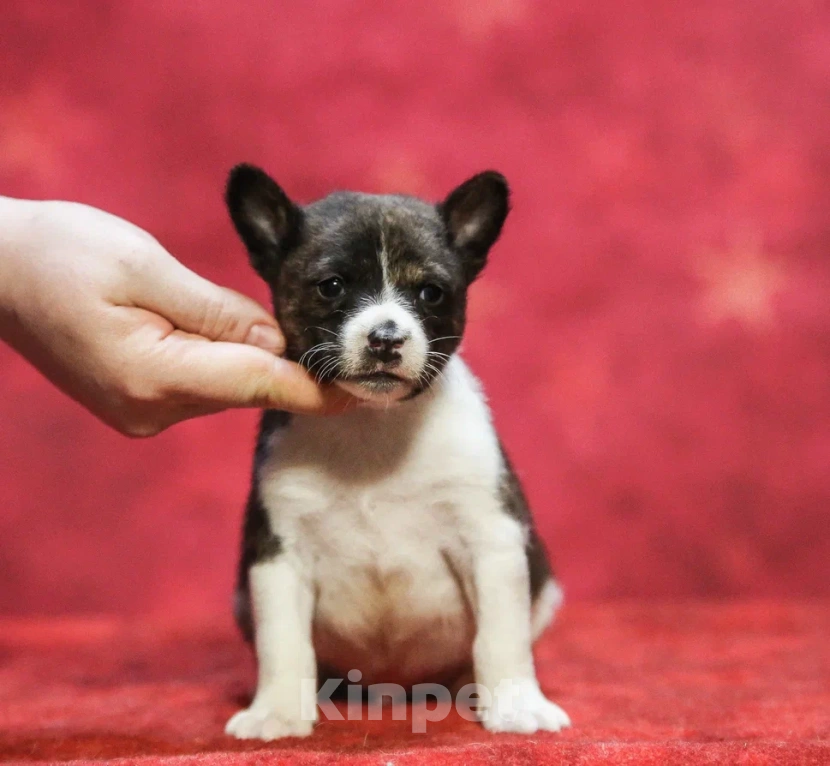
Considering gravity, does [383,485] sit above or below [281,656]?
above

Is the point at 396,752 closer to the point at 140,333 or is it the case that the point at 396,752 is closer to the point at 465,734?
the point at 465,734

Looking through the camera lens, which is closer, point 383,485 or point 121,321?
point 121,321

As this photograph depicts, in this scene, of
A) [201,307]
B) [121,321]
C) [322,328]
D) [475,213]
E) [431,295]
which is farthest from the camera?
[475,213]

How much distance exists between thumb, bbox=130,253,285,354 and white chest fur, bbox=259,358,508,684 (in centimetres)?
37

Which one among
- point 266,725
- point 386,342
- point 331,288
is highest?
point 331,288

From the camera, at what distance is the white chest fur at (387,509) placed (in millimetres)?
3213

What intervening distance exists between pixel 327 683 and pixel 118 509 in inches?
76.9

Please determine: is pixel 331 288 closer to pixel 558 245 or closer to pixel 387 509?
pixel 387 509

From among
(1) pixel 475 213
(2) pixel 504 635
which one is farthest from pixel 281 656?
(1) pixel 475 213

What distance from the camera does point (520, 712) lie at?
2984 mm

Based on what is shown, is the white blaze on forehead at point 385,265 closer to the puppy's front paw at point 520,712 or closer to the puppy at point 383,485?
the puppy at point 383,485

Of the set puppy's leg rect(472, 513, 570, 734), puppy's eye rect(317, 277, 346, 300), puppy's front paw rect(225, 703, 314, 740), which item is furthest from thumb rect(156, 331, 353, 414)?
puppy's front paw rect(225, 703, 314, 740)

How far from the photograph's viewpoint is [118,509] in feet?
16.8

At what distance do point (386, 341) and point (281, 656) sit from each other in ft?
3.12
